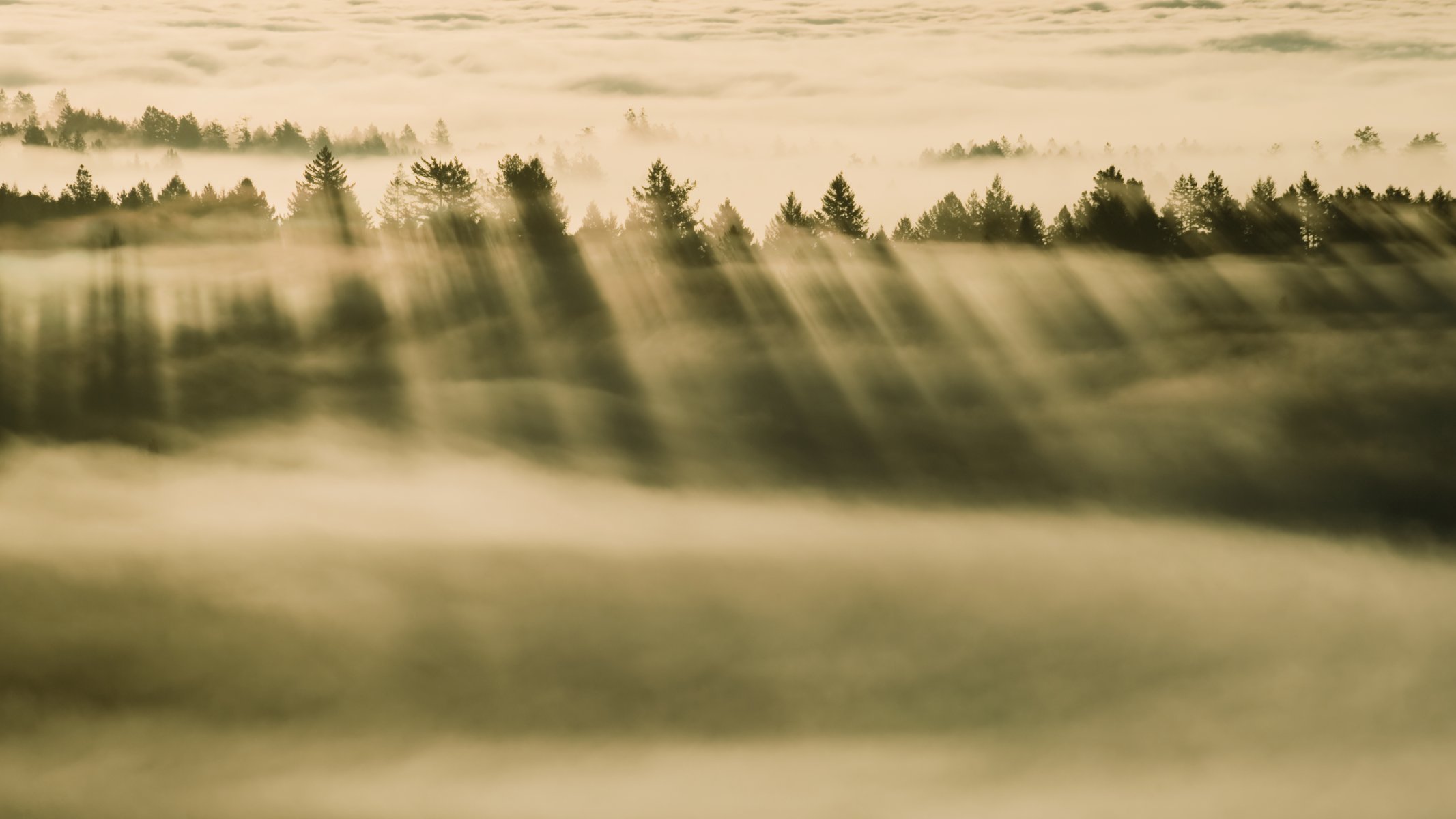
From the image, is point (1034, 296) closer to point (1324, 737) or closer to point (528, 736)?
point (1324, 737)

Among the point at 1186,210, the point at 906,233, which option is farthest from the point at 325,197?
the point at 1186,210

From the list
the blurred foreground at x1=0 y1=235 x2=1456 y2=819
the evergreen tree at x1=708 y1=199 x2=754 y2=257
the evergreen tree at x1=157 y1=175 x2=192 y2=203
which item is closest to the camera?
the blurred foreground at x1=0 y1=235 x2=1456 y2=819

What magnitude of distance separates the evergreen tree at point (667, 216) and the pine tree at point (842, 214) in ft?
30.1

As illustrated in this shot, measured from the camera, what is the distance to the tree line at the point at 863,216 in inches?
3009

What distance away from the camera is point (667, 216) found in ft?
250

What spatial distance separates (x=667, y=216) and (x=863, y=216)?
43.9ft

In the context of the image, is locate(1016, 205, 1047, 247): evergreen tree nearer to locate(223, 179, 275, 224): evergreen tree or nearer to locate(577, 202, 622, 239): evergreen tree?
locate(577, 202, 622, 239): evergreen tree

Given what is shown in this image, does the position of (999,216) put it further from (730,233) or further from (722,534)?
(722,534)

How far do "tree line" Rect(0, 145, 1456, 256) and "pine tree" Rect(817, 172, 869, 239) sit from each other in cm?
7

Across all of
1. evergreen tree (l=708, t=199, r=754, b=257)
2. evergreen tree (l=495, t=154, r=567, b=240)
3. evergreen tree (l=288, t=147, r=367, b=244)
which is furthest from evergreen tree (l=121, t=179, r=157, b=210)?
evergreen tree (l=708, t=199, r=754, b=257)

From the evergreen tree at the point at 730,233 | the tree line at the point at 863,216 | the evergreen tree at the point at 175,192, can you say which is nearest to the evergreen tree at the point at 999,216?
the tree line at the point at 863,216

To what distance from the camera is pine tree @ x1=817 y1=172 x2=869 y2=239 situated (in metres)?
79.4

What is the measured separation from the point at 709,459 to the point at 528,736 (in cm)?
2336

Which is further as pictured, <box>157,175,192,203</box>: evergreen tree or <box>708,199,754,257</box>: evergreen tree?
<box>157,175,192,203</box>: evergreen tree
